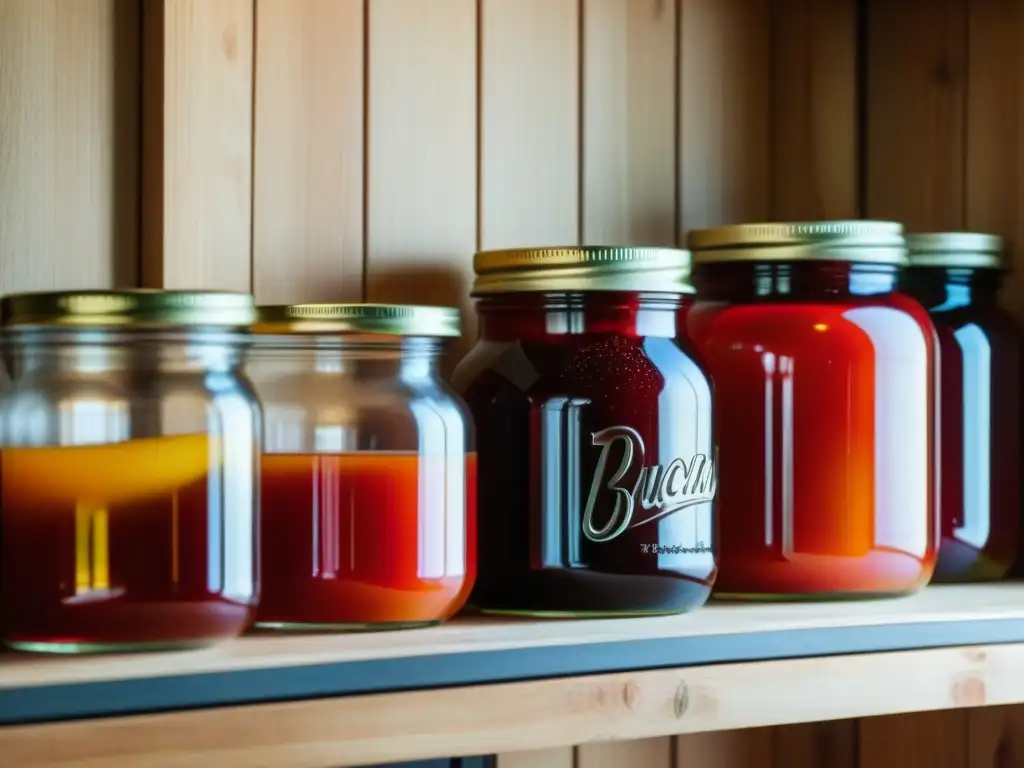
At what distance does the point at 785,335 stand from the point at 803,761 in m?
0.43

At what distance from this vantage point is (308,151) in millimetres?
938

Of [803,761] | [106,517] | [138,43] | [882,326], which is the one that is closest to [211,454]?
[106,517]

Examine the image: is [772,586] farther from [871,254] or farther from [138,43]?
[138,43]

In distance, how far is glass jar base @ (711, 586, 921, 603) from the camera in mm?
878

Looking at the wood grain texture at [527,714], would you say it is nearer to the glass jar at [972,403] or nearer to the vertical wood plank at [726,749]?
the glass jar at [972,403]

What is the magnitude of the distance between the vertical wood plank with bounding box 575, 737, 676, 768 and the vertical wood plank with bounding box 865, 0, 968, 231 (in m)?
0.44

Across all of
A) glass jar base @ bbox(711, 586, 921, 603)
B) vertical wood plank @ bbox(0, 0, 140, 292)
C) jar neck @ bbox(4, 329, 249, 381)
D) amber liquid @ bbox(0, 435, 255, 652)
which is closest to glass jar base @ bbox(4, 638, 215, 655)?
amber liquid @ bbox(0, 435, 255, 652)

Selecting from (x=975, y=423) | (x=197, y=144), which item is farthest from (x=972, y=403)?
(x=197, y=144)

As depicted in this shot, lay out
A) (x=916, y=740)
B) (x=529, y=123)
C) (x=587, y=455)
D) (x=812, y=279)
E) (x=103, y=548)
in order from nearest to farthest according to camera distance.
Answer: (x=103, y=548), (x=587, y=455), (x=812, y=279), (x=529, y=123), (x=916, y=740)

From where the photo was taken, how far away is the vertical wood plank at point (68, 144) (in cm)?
86

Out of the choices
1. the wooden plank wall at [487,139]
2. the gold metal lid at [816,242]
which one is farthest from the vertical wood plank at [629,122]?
the gold metal lid at [816,242]

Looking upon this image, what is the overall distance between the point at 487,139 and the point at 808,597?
1.23ft

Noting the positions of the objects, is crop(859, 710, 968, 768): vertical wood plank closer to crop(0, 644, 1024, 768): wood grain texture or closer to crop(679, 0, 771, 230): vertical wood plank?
crop(0, 644, 1024, 768): wood grain texture

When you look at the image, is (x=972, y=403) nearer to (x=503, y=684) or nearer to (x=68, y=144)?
(x=503, y=684)
